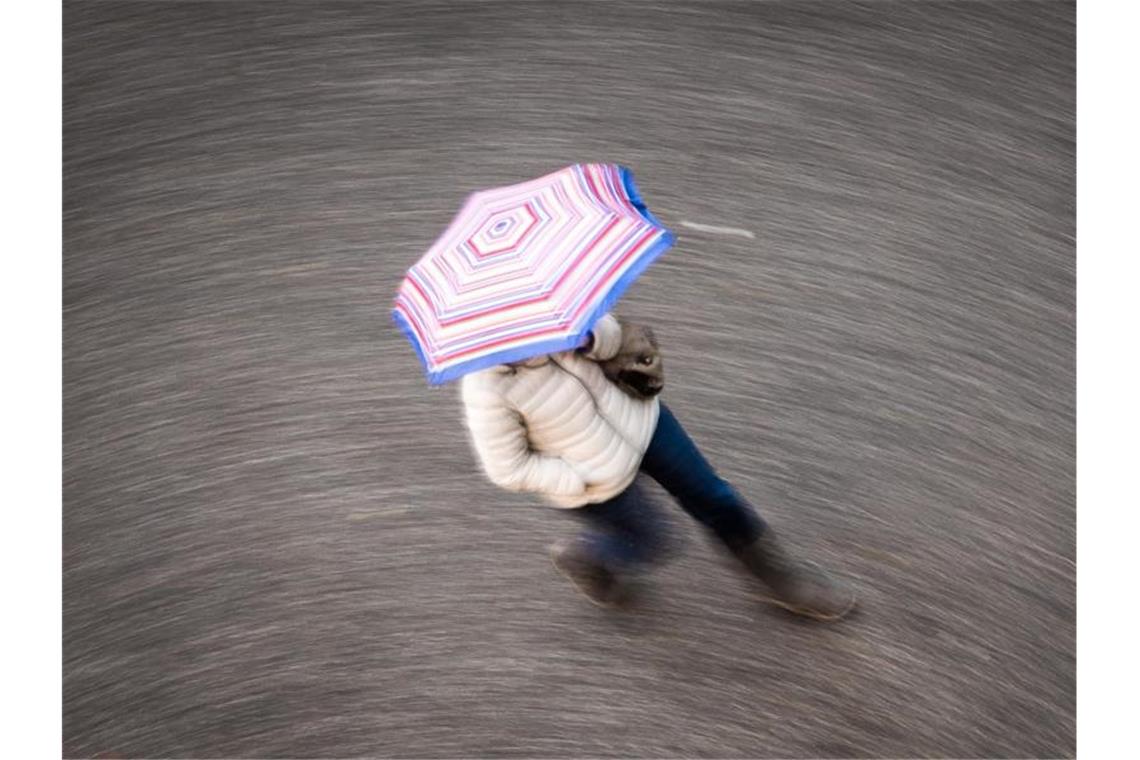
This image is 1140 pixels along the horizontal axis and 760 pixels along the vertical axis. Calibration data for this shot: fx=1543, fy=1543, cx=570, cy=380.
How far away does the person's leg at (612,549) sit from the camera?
465 cm

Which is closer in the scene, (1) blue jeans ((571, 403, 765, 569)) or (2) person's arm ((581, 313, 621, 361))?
(2) person's arm ((581, 313, 621, 361))

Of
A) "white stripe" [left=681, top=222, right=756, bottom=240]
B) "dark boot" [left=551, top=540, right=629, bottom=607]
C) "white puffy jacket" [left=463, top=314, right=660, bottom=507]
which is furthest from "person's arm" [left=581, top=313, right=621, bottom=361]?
"white stripe" [left=681, top=222, right=756, bottom=240]

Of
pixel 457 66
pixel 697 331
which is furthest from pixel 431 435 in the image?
pixel 457 66

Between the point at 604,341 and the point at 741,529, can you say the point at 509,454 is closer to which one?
the point at 604,341

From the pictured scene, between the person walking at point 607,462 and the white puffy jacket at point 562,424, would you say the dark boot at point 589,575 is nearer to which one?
the person walking at point 607,462

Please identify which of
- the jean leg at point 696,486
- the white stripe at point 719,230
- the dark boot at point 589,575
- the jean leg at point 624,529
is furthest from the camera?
the white stripe at point 719,230

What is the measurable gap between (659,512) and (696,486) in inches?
17.2

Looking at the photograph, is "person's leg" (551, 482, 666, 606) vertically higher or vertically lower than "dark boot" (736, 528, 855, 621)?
higher

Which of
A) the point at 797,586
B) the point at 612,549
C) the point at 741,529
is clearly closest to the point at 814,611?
the point at 797,586

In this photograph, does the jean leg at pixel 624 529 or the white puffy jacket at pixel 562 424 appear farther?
the jean leg at pixel 624 529

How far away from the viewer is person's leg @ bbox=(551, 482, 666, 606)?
4648mm

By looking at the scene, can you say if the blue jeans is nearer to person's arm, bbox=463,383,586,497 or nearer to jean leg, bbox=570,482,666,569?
jean leg, bbox=570,482,666,569

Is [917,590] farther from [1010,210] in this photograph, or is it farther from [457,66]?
[457,66]

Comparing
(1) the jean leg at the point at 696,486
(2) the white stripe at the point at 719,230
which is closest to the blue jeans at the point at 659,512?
(1) the jean leg at the point at 696,486
